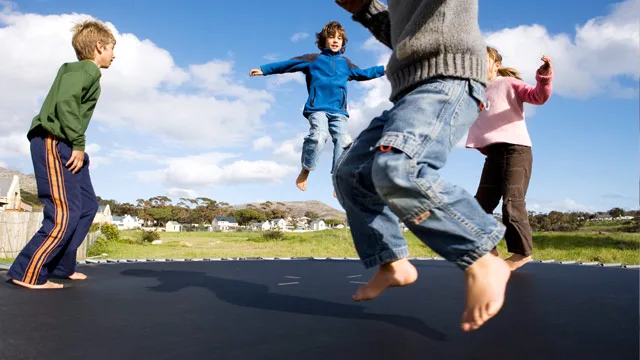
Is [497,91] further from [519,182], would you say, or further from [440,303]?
[440,303]

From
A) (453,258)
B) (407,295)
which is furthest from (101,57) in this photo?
(453,258)

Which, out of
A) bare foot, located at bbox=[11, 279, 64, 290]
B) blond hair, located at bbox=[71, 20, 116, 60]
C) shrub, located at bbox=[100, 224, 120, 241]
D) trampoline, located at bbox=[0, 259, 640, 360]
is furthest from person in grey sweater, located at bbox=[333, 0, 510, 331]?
shrub, located at bbox=[100, 224, 120, 241]

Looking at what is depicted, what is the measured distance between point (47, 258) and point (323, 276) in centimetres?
106

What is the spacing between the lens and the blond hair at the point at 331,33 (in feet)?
9.29

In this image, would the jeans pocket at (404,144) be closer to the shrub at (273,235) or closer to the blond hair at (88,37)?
the blond hair at (88,37)

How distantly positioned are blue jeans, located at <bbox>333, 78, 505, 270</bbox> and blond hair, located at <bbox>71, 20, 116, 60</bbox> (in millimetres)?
1410

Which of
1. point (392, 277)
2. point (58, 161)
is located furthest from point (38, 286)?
point (392, 277)

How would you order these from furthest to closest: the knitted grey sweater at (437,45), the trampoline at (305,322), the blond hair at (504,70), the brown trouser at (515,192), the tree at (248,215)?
the tree at (248,215), the blond hair at (504,70), the brown trouser at (515,192), the knitted grey sweater at (437,45), the trampoline at (305,322)

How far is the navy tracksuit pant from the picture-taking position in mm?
1695

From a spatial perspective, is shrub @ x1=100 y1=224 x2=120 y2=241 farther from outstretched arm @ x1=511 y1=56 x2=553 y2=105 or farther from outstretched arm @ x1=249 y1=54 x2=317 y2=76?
outstretched arm @ x1=511 y1=56 x2=553 y2=105

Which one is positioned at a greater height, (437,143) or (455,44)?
(455,44)

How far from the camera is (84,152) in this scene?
1831mm

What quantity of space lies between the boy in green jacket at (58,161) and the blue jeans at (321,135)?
3.64 ft

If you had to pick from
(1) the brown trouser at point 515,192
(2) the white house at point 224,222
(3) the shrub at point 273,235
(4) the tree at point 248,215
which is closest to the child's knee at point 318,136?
(1) the brown trouser at point 515,192
